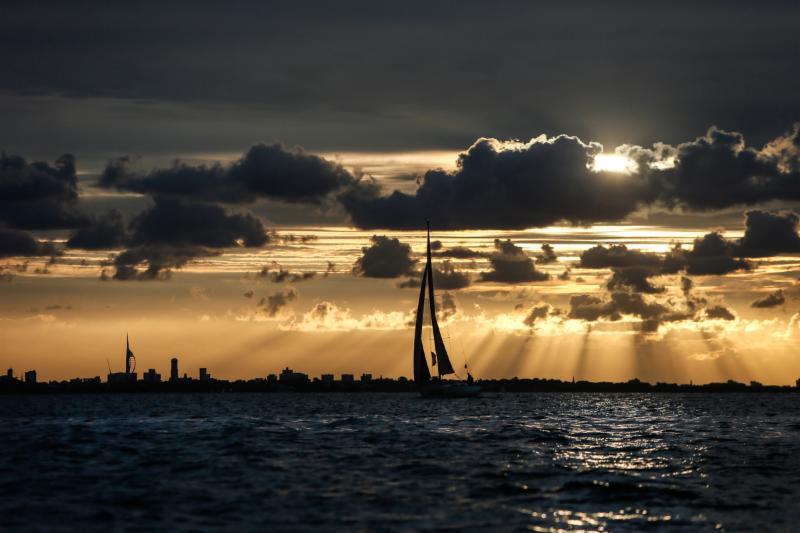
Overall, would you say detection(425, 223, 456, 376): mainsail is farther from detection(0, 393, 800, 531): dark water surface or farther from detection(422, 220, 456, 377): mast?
detection(0, 393, 800, 531): dark water surface

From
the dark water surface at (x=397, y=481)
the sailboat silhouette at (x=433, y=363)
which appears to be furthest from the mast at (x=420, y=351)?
the dark water surface at (x=397, y=481)

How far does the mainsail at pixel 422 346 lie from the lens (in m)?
180

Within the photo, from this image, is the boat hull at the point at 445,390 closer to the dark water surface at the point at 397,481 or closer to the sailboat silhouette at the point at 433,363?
the sailboat silhouette at the point at 433,363

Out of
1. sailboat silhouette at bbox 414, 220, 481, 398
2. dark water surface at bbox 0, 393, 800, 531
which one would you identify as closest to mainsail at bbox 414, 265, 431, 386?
sailboat silhouette at bbox 414, 220, 481, 398

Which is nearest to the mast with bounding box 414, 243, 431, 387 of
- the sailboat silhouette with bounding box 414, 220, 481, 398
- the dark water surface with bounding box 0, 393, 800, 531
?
the sailboat silhouette with bounding box 414, 220, 481, 398

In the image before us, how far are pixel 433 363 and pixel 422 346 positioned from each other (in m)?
4.51

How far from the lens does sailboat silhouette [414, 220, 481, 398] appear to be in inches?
7101

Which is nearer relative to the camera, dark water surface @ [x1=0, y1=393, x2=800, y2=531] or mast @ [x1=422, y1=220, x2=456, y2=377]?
dark water surface @ [x1=0, y1=393, x2=800, y2=531]

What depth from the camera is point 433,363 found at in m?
188

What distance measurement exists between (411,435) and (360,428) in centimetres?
1437

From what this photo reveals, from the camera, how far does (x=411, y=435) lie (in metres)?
90.9

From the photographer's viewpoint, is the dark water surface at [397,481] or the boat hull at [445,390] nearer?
the dark water surface at [397,481]

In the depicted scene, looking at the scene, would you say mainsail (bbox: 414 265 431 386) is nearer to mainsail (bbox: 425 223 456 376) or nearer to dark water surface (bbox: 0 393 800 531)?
mainsail (bbox: 425 223 456 376)

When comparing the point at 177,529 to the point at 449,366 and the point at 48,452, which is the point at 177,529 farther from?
the point at 449,366
